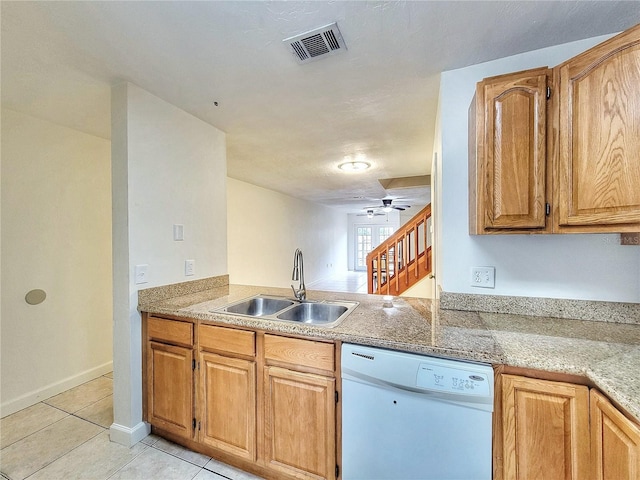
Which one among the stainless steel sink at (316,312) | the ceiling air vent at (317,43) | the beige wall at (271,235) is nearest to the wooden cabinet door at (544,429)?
the stainless steel sink at (316,312)

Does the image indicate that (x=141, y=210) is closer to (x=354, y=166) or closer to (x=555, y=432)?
(x=555, y=432)

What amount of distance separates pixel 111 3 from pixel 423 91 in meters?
1.72

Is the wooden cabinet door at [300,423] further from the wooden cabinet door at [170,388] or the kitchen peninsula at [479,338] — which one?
the wooden cabinet door at [170,388]

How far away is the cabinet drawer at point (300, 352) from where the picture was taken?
135cm

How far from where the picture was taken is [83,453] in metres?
1.72

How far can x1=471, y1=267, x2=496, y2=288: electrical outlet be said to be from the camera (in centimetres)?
158

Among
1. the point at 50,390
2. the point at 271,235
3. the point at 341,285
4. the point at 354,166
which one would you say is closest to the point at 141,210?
the point at 50,390

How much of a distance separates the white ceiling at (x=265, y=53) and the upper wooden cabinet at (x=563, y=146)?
30cm

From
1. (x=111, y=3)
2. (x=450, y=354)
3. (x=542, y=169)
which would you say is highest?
(x=111, y=3)

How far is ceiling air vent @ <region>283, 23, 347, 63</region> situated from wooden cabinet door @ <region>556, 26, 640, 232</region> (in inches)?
39.6

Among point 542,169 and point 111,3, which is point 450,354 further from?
point 111,3

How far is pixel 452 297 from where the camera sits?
5.43 feet

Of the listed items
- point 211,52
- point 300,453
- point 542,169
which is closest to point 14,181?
point 211,52

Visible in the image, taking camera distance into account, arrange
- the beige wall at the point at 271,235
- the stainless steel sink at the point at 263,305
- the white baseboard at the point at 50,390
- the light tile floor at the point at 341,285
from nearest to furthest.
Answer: the stainless steel sink at the point at 263,305 → the white baseboard at the point at 50,390 → the beige wall at the point at 271,235 → the light tile floor at the point at 341,285
